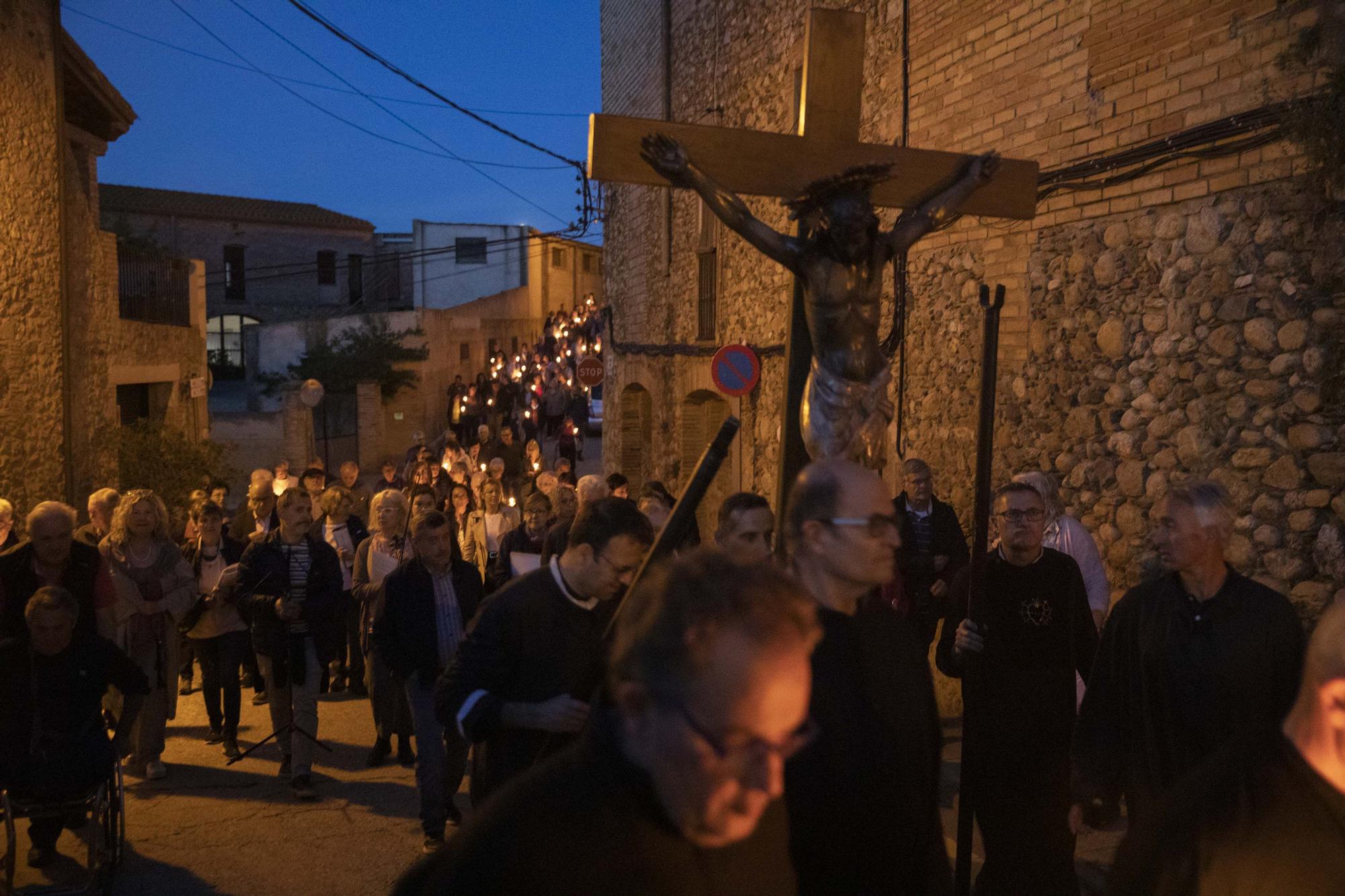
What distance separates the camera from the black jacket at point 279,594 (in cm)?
658

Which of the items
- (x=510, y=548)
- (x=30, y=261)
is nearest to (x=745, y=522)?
(x=510, y=548)

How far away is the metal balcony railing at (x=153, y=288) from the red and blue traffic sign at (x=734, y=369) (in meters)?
10.6

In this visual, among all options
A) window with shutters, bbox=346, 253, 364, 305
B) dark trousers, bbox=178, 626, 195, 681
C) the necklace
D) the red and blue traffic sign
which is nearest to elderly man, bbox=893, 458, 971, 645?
the red and blue traffic sign

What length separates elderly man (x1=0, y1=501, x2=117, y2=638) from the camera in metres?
5.62

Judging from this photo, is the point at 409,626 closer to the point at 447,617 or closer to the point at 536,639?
the point at 447,617

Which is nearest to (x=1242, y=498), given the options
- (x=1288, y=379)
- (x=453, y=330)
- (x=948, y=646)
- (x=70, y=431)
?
(x=1288, y=379)

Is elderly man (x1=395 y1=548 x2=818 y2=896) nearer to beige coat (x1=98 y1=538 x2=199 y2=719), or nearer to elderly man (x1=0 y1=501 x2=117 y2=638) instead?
elderly man (x1=0 y1=501 x2=117 y2=638)

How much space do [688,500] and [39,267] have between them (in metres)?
11.4

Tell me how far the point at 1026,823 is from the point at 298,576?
445cm

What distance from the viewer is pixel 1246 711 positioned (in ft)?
10.8

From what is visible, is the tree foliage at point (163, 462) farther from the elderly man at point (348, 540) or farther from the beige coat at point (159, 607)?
the beige coat at point (159, 607)

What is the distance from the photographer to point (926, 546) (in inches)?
259

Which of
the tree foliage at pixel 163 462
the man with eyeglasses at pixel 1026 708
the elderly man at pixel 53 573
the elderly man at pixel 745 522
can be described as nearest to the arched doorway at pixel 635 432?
the tree foliage at pixel 163 462

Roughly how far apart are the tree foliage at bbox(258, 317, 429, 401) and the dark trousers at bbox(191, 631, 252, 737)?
913 inches
